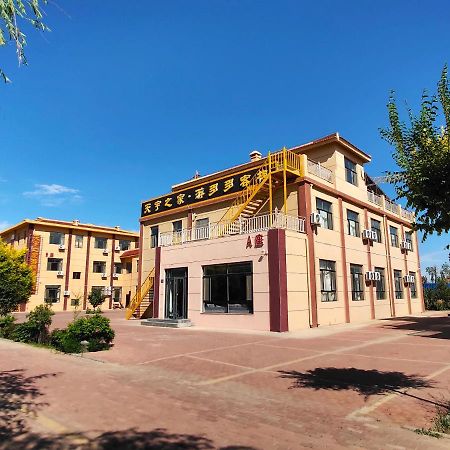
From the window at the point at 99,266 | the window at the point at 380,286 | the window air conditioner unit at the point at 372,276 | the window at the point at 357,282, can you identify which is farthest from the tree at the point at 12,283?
the window at the point at 99,266

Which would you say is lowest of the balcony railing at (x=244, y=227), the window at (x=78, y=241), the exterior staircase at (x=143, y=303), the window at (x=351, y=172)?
the exterior staircase at (x=143, y=303)

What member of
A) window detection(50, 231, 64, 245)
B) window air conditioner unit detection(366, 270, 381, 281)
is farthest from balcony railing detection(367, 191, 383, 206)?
window detection(50, 231, 64, 245)

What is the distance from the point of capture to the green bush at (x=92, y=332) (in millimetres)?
11977

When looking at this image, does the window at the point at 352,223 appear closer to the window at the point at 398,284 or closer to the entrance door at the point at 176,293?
the window at the point at 398,284

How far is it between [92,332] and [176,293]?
37.3 feet

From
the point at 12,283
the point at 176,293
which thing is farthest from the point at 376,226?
the point at 12,283

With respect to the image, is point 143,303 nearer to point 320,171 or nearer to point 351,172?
point 320,171

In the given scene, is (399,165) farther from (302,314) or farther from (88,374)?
(302,314)

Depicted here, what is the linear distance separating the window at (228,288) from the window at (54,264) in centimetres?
2836

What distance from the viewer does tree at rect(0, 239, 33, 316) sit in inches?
709

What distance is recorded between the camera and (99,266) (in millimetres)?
48062

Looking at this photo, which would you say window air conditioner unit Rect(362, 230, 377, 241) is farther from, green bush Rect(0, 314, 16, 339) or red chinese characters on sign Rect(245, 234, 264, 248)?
green bush Rect(0, 314, 16, 339)

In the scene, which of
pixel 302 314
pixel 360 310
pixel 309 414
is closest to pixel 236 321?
pixel 302 314

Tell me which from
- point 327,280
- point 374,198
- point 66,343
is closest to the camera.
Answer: point 66,343
